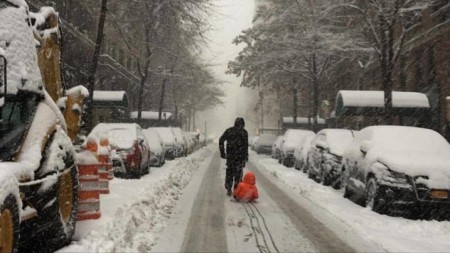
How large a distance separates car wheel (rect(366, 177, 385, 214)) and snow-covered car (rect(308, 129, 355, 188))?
13.6ft

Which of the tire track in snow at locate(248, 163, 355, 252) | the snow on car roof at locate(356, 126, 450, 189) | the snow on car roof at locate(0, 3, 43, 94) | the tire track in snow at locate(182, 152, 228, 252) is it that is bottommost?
the tire track in snow at locate(248, 163, 355, 252)

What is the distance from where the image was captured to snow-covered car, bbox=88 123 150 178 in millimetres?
14053

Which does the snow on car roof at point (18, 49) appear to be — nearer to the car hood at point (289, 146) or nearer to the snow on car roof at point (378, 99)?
the car hood at point (289, 146)

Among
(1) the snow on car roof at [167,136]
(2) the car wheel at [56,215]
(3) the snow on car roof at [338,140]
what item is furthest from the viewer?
(1) the snow on car roof at [167,136]

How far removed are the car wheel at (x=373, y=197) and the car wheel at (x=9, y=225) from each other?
6951 millimetres

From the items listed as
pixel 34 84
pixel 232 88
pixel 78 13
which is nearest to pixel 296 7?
pixel 78 13

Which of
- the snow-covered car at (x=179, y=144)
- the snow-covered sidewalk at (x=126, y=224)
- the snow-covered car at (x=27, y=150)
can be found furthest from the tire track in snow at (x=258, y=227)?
the snow-covered car at (x=179, y=144)

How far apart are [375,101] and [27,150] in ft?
67.1

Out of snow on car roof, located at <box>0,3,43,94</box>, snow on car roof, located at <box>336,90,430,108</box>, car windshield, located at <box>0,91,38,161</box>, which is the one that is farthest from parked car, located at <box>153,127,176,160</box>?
snow on car roof, located at <box>0,3,43,94</box>

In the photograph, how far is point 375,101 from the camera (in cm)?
2289

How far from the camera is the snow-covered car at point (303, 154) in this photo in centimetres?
1869

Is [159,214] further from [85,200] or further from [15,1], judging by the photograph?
[15,1]

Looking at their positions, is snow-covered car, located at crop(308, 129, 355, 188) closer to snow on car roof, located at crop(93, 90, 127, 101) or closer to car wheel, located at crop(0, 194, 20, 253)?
car wheel, located at crop(0, 194, 20, 253)

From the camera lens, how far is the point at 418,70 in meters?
26.9
